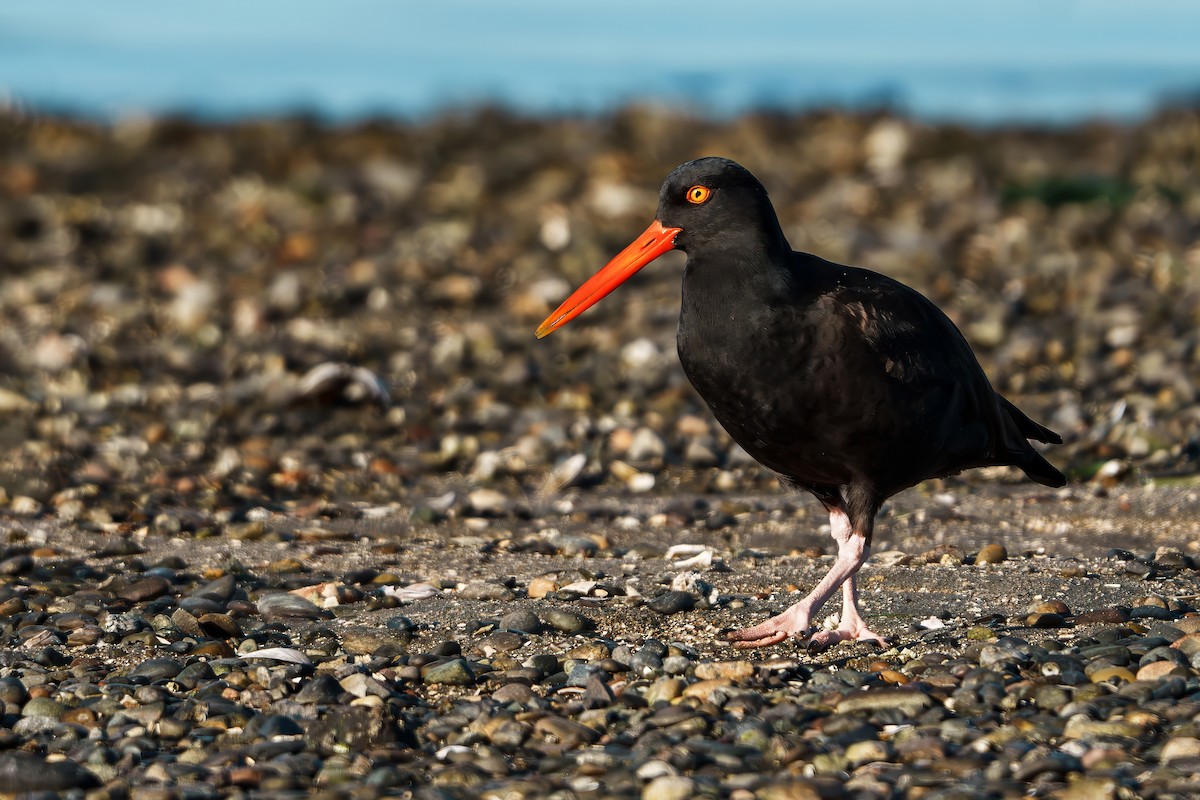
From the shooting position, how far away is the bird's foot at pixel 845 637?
14.1 feet

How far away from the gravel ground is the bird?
1.25ft

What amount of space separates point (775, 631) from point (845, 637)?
0.22 m

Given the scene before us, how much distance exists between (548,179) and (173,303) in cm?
474

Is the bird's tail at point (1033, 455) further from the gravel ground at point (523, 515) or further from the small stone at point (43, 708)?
the small stone at point (43, 708)

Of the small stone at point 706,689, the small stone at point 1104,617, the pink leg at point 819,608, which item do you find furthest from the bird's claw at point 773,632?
the small stone at point 1104,617

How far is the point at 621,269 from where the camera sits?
488 centimetres

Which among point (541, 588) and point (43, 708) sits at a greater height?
point (541, 588)

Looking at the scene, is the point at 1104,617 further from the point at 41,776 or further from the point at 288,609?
the point at 41,776

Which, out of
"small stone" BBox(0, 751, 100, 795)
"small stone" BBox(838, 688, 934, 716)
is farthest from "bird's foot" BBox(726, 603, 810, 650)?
"small stone" BBox(0, 751, 100, 795)

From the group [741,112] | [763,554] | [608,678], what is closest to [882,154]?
[741,112]

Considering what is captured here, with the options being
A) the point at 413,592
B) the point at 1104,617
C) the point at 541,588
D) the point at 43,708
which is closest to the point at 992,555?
the point at 1104,617

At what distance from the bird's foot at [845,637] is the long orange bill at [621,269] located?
4.27ft

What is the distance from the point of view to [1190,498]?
5.92 meters

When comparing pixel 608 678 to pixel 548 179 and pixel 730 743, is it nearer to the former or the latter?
pixel 730 743
